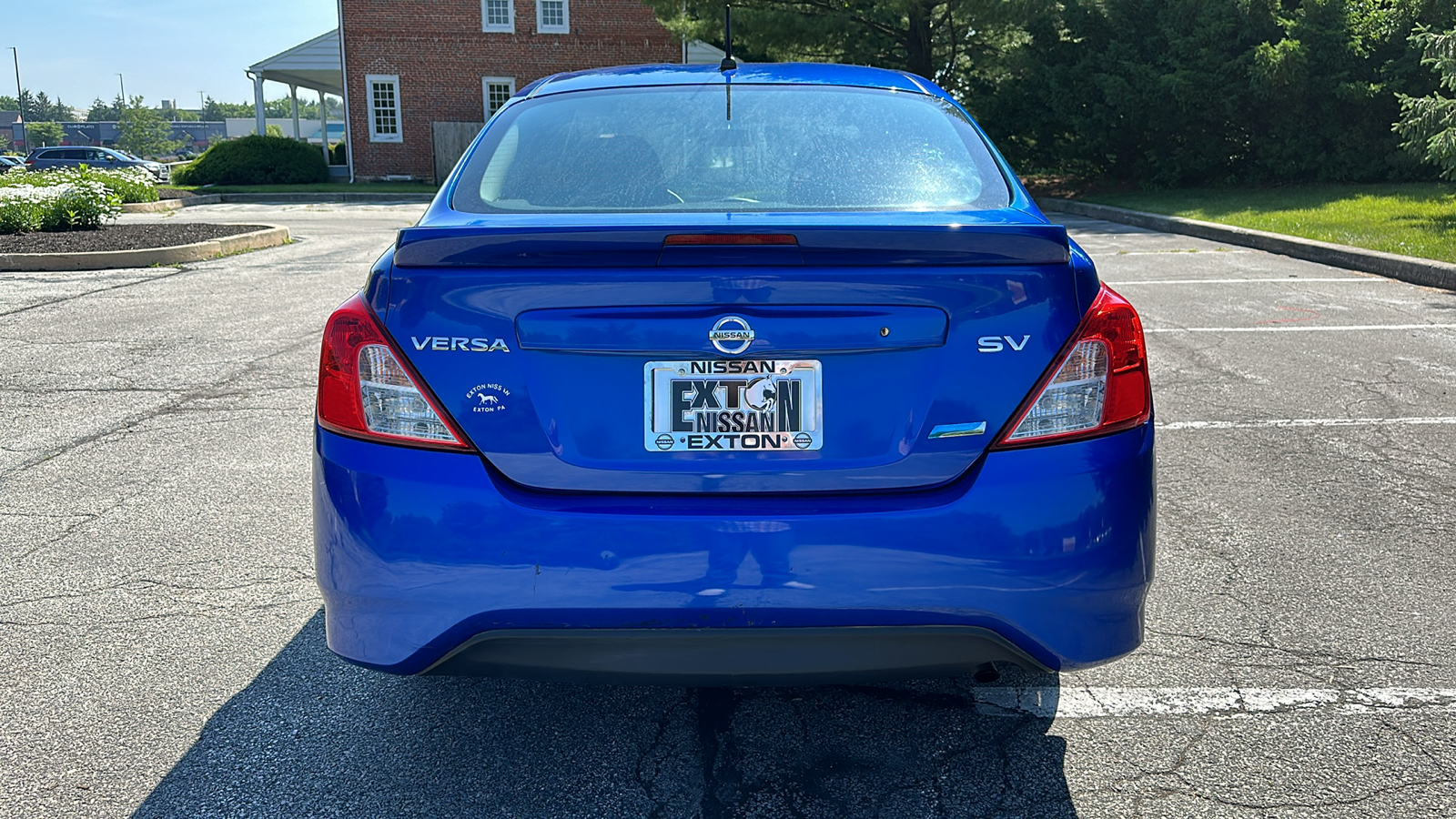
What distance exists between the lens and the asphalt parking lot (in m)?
2.67

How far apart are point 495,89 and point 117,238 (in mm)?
23371

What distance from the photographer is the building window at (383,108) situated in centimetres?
3669

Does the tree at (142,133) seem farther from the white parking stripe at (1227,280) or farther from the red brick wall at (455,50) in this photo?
the white parking stripe at (1227,280)

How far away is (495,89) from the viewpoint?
121 ft

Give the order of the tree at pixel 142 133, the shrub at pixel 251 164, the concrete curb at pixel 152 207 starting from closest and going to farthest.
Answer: the concrete curb at pixel 152 207 → the shrub at pixel 251 164 → the tree at pixel 142 133

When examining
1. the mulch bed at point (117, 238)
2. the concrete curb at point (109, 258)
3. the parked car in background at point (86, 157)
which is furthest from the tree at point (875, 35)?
the parked car in background at point (86, 157)

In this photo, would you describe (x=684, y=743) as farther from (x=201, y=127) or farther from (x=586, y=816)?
(x=201, y=127)

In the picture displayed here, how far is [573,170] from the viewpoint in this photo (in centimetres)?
300

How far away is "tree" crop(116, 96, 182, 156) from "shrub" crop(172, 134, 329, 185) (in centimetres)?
7727

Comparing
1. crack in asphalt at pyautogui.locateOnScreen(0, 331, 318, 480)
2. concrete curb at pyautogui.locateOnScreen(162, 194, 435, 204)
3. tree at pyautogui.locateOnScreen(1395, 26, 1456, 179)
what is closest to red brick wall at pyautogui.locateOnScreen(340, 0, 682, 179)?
concrete curb at pyautogui.locateOnScreen(162, 194, 435, 204)

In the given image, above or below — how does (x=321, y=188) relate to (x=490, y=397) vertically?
below

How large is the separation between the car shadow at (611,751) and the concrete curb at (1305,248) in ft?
31.1

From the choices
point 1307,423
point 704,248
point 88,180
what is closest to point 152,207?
point 88,180

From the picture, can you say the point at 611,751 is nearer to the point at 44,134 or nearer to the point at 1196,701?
the point at 1196,701
